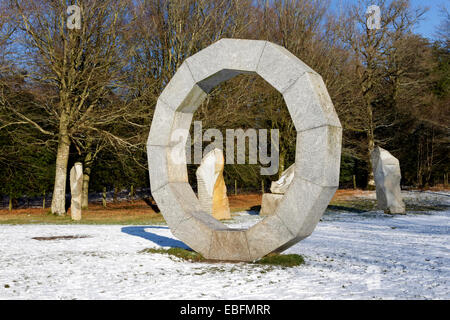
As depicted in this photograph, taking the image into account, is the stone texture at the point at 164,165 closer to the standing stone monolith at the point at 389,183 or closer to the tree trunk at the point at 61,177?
the tree trunk at the point at 61,177

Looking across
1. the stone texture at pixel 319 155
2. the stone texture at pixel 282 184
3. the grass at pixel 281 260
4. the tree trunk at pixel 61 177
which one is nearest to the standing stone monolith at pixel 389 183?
the stone texture at pixel 282 184

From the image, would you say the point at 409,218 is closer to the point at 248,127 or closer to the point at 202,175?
the point at 202,175

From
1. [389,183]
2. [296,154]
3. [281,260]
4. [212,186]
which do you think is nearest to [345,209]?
[389,183]

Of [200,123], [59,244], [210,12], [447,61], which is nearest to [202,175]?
[200,123]

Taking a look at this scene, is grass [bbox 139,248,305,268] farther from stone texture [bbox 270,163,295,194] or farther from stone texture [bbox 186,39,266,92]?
stone texture [bbox 270,163,295,194]

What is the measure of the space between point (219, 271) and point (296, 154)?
216cm

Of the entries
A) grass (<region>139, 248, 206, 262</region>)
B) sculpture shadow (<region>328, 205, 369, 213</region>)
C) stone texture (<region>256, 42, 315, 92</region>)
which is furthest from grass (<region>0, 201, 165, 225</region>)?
stone texture (<region>256, 42, 315, 92</region>)

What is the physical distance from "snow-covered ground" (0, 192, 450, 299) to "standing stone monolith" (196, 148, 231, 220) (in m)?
4.62

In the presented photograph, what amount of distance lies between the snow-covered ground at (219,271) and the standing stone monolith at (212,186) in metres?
4.62

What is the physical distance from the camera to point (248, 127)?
23625 millimetres

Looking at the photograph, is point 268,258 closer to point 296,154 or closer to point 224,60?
point 296,154

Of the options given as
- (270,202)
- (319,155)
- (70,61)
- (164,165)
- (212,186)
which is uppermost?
(70,61)

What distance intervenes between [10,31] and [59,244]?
1083cm

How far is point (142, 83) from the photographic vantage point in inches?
755
